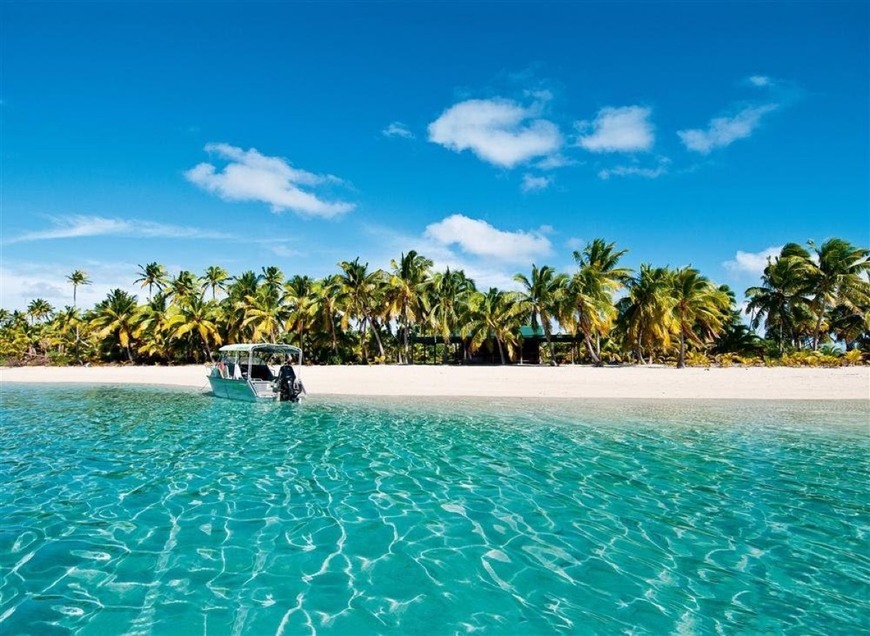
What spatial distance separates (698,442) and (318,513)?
11.5 meters

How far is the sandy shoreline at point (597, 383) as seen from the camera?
2664cm

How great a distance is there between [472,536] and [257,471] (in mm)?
5680

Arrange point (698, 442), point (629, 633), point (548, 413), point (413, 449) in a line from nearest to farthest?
point (629, 633), point (413, 449), point (698, 442), point (548, 413)

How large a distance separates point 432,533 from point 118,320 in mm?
56318

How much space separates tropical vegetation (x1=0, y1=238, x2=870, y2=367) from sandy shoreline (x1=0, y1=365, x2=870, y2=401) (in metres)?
7.00

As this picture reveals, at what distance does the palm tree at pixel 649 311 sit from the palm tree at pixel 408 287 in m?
18.6

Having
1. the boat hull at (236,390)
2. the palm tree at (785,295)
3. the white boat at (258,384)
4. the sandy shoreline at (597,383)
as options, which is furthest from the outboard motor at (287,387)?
the palm tree at (785,295)

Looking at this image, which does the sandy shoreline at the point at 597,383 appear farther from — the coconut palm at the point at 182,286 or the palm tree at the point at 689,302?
the coconut palm at the point at 182,286

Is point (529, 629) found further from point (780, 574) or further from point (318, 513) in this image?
point (318, 513)

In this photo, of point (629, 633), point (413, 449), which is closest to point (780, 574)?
point (629, 633)

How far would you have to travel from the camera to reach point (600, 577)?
19.4ft

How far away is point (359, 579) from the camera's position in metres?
5.80

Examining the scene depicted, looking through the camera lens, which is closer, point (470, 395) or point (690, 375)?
point (470, 395)

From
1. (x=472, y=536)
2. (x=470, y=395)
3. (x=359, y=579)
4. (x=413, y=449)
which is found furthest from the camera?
(x=470, y=395)
